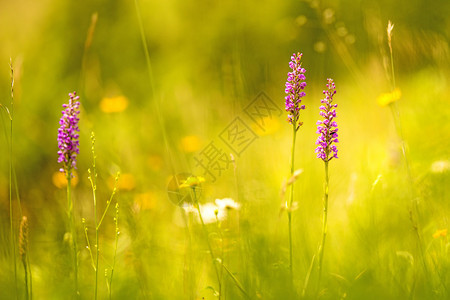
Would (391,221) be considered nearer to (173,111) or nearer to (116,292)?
(116,292)

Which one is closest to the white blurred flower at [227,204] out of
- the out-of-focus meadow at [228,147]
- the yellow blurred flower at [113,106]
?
the out-of-focus meadow at [228,147]

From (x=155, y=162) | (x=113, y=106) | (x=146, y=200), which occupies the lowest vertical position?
(x=146, y=200)

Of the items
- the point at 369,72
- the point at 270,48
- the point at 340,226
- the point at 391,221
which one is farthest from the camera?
the point at 270,48

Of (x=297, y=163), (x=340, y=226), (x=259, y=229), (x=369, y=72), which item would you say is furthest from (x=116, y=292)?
(x=369, y=72)

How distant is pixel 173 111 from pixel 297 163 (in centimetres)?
111

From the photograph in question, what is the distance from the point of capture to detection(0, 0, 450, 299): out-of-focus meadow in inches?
41.0

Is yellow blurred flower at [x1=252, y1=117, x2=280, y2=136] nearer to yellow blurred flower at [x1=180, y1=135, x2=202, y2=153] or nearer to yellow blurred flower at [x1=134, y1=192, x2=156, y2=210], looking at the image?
yellow blurred flower at [x1=180, y1=135, x2=202, y2=153]

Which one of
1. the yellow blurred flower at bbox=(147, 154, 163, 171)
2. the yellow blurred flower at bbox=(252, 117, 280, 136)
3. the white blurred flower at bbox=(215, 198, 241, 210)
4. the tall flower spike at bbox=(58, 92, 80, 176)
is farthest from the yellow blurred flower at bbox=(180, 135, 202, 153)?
the tall flower spike at bbox=(58, 92, 80, 176)

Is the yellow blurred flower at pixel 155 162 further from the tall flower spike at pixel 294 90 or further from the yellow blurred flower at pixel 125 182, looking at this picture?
the tall flower spike at pixel 294 90

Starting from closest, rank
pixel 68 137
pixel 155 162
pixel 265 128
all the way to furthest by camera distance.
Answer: pixel 68 137
pixel 265 128
pixel 155 162

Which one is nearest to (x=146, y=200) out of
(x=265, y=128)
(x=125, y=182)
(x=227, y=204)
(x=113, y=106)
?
(x=125, y=182)

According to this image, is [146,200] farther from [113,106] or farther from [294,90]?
[113,106]

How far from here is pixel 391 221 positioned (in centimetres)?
127

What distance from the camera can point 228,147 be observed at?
2.55 meters
